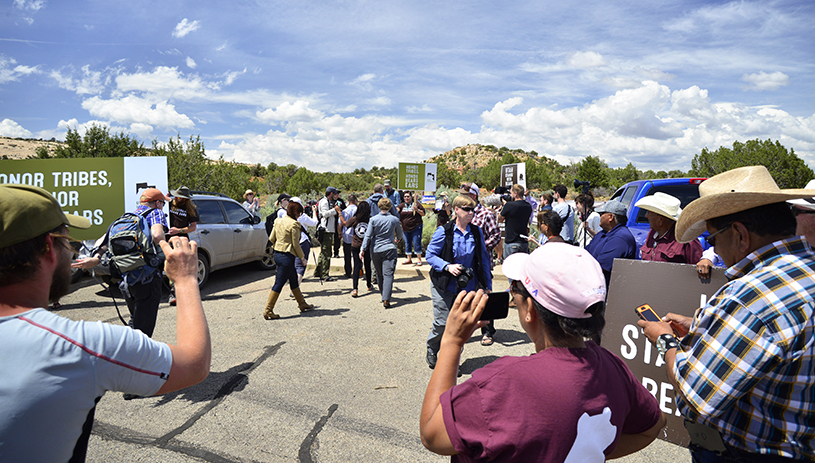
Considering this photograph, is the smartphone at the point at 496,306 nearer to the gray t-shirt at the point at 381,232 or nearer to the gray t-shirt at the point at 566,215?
the gray t-shirt at the point at 381,232

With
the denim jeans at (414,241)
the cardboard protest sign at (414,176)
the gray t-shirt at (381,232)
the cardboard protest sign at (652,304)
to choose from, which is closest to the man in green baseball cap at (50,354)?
the cardboard protest sign at (652,304)

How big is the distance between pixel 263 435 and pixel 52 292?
257 cm

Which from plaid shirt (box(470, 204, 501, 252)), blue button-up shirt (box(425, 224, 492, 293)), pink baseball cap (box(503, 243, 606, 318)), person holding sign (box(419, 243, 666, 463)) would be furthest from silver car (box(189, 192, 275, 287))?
pink baseball cap (box(503, 243, 606, 318))

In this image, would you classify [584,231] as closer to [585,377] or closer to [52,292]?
[585,377]

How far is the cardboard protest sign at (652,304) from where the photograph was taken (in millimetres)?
2852

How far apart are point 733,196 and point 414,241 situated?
9.17m

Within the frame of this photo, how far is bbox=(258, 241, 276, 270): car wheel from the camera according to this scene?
10.6 m

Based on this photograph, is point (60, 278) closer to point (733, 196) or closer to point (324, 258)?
point (733, 196)

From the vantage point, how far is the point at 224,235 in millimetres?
9016

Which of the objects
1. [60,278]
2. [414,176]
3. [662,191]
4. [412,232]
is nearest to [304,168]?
[414,176]

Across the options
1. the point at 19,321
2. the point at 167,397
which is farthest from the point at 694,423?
the point at 167,397

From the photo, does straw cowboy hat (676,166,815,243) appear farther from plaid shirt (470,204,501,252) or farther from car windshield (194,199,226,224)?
car windshield (194,199,226,224)

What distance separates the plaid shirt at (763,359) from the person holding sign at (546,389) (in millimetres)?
274

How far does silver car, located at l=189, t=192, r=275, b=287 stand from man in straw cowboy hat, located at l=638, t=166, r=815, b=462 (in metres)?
8.11
